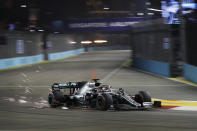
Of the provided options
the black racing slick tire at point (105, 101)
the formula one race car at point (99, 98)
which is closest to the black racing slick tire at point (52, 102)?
the formula one race car at point (99, 98)

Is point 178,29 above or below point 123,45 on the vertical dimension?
above

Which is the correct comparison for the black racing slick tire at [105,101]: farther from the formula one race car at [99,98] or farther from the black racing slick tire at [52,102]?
the black racing slick tire at [52,102]

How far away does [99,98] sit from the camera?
1258 cm

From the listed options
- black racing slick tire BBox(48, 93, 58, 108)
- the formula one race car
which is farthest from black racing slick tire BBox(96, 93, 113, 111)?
black racing slick tire BBox(48, 93, 58, 108)

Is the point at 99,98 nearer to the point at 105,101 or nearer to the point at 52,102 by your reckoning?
the point at 105,101

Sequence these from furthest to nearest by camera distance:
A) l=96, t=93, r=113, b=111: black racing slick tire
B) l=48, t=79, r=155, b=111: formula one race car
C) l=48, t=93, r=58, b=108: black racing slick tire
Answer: l=48, t=93, r=58, b=108: black racing slick tire, l=48, t=79, r=155, b=111: formula one race car, l=96, t=93, r=113, b=111: black racing slick tire

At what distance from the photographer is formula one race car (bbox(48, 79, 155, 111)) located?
12.5 metres

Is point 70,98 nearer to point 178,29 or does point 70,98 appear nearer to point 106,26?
point 178,29

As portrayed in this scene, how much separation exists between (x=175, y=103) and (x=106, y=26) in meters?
56.6

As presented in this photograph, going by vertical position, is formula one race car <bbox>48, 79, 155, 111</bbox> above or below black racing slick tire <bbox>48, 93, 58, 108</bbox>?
above

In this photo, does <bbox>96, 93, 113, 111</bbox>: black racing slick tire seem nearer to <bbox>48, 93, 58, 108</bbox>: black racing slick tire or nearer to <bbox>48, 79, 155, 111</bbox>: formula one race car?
<bbox>48, 79, 155, 111</bbox>: formula one race car

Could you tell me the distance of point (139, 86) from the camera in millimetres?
22219

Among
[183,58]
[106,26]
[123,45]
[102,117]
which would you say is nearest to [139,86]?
[183,58]

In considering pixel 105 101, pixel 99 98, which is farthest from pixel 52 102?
pixel 105 101
